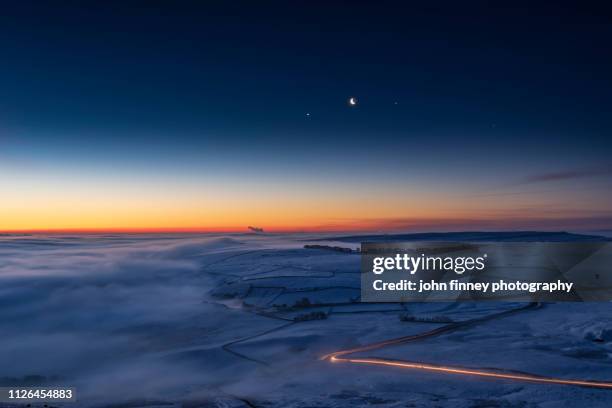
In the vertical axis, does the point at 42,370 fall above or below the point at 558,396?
below

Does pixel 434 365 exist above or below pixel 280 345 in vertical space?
above

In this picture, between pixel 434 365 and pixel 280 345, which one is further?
pixel 280 345

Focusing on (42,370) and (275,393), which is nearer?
(275,393)

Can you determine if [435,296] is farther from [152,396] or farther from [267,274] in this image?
[152,396]

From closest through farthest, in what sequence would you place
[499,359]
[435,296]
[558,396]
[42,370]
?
[558,396] → [499,359] → [42,370] → [435,296]

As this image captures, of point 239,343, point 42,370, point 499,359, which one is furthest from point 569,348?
point 42,370

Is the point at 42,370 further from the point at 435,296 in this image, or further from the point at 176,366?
the point at 435,296

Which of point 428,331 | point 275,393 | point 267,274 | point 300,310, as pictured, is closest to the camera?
point 275,393
